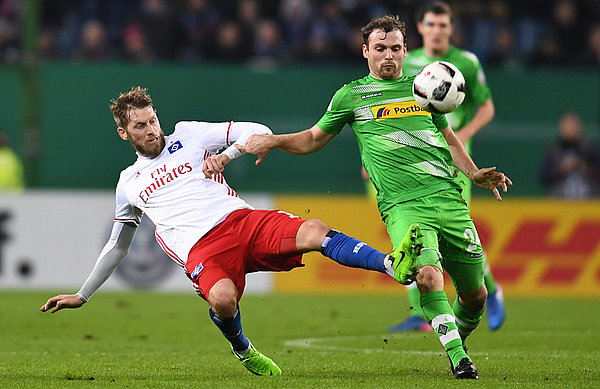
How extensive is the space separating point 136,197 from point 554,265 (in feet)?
28.5

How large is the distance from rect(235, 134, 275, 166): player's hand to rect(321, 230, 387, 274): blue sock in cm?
71

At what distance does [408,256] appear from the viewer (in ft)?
19.1

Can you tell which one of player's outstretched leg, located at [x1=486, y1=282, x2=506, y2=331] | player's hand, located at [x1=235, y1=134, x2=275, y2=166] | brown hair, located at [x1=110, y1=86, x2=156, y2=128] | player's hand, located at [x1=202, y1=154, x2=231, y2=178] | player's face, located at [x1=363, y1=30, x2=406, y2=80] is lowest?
player's outstretched leg, located at [x1=486, y1=282, x2=506, y2=331]

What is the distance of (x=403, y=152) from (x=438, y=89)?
1.73 feet

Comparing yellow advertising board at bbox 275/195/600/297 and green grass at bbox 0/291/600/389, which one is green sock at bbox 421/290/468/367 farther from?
yellow advertising board at bbox 275/195/600/297

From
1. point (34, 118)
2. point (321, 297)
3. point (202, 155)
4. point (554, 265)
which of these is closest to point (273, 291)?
point (321, 297)

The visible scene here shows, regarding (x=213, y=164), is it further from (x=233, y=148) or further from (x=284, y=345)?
(x=284, y=345)

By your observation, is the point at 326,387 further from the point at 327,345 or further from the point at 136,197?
the point at 327,345

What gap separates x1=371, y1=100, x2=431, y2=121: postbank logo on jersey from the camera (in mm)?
6812

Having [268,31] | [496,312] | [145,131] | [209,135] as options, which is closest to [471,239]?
[209,135]

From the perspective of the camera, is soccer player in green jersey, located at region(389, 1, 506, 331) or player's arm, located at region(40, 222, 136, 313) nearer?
player's arm, located at region(40, 222, 136, 313)

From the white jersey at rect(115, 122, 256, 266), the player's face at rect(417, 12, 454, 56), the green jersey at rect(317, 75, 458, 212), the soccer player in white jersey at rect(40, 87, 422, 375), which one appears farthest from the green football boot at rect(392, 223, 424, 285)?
the player's face at rect(417, 12, 454, 56)

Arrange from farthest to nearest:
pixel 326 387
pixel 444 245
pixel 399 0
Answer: pixel 399 0 < pixel 444 245 < pixel 326 387

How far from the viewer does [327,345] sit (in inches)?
348
